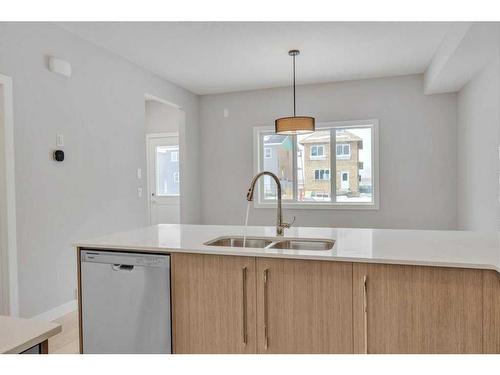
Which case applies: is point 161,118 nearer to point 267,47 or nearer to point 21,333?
point 267,47

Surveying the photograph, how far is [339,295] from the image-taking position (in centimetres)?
163

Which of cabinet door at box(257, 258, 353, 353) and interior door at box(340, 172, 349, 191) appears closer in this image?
cabinet door at box(257, 258, 353, 353)

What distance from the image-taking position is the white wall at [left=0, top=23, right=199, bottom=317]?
2.78 metres

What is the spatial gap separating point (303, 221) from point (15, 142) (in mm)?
3630

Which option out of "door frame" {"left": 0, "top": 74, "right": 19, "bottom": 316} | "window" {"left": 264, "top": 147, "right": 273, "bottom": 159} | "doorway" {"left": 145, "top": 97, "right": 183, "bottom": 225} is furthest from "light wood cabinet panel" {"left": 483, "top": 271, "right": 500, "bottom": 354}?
"doorway" {"left": 145, "top": 97, "right": 183, "bottom": 225}

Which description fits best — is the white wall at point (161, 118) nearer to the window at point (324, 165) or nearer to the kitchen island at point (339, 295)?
the window at point (324, 165)

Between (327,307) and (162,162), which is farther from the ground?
(162,162)

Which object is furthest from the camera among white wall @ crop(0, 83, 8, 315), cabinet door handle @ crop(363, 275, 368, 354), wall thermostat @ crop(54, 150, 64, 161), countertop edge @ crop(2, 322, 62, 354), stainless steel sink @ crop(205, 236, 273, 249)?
wall thermostat @ crop(54, 150, 64, 161)

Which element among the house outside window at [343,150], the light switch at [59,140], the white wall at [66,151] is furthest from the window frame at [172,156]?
the light switch at [59,140]

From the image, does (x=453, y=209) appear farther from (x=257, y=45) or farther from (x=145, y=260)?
(x=145, y=260)

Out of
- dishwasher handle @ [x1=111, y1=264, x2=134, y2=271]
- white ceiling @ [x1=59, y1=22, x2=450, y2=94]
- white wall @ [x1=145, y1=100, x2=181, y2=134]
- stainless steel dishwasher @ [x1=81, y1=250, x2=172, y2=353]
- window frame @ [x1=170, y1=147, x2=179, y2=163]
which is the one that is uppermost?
white ceiling @ [x1=59, y1=22, x2=450, y2=94]

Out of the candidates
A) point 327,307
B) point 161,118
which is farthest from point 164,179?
point 327,307

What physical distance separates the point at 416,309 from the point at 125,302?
1.39 meters

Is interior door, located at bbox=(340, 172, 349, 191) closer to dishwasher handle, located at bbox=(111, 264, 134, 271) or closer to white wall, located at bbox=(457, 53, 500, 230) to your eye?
white wall, located at bbox=(457, 53, 500, 230)
